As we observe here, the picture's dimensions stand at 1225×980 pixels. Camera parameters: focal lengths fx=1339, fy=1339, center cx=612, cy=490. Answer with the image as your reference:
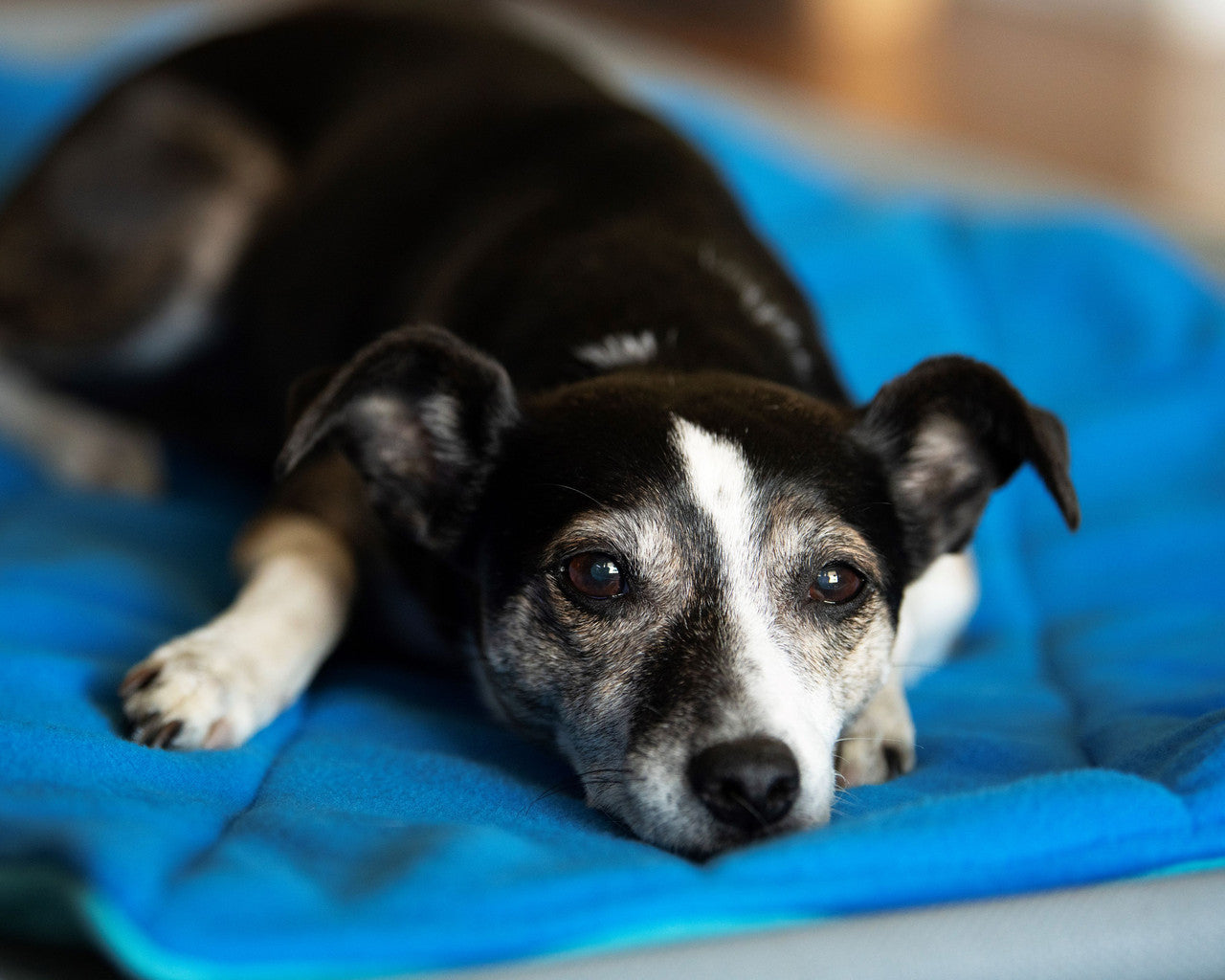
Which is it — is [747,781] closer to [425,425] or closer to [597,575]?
[597,575]

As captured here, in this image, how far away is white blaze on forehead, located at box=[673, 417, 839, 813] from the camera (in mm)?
2031

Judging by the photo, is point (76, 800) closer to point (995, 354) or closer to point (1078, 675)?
point (1078, 675)

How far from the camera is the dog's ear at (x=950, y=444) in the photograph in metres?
2.34

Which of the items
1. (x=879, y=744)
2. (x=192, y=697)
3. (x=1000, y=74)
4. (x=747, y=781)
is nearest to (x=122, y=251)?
(x=192, y=697)

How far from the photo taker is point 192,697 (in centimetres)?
231

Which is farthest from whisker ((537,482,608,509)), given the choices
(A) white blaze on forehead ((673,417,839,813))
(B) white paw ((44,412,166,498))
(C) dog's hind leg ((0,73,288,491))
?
(C) dog's hind leg ((0,73,288,491))

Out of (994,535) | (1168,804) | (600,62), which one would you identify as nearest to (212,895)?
(1168,804)

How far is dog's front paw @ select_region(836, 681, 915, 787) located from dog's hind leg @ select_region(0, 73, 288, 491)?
8.41 ft

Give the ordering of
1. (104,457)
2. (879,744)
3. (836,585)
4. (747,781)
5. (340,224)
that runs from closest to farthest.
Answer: (747,781) < (836,585) < (879,744) < (340,224) < (104,457)

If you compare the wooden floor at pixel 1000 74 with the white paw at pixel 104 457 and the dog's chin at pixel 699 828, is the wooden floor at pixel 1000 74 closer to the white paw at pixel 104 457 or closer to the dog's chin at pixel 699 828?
the white paw at pixel 104 457

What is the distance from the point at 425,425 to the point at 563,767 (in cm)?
69

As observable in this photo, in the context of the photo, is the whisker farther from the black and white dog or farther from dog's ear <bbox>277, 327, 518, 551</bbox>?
dog's ear <bbox>277, 327, 518, 551</bbox>

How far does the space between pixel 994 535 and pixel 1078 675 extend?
0.72m

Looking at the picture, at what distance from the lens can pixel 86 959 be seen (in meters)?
1.79
